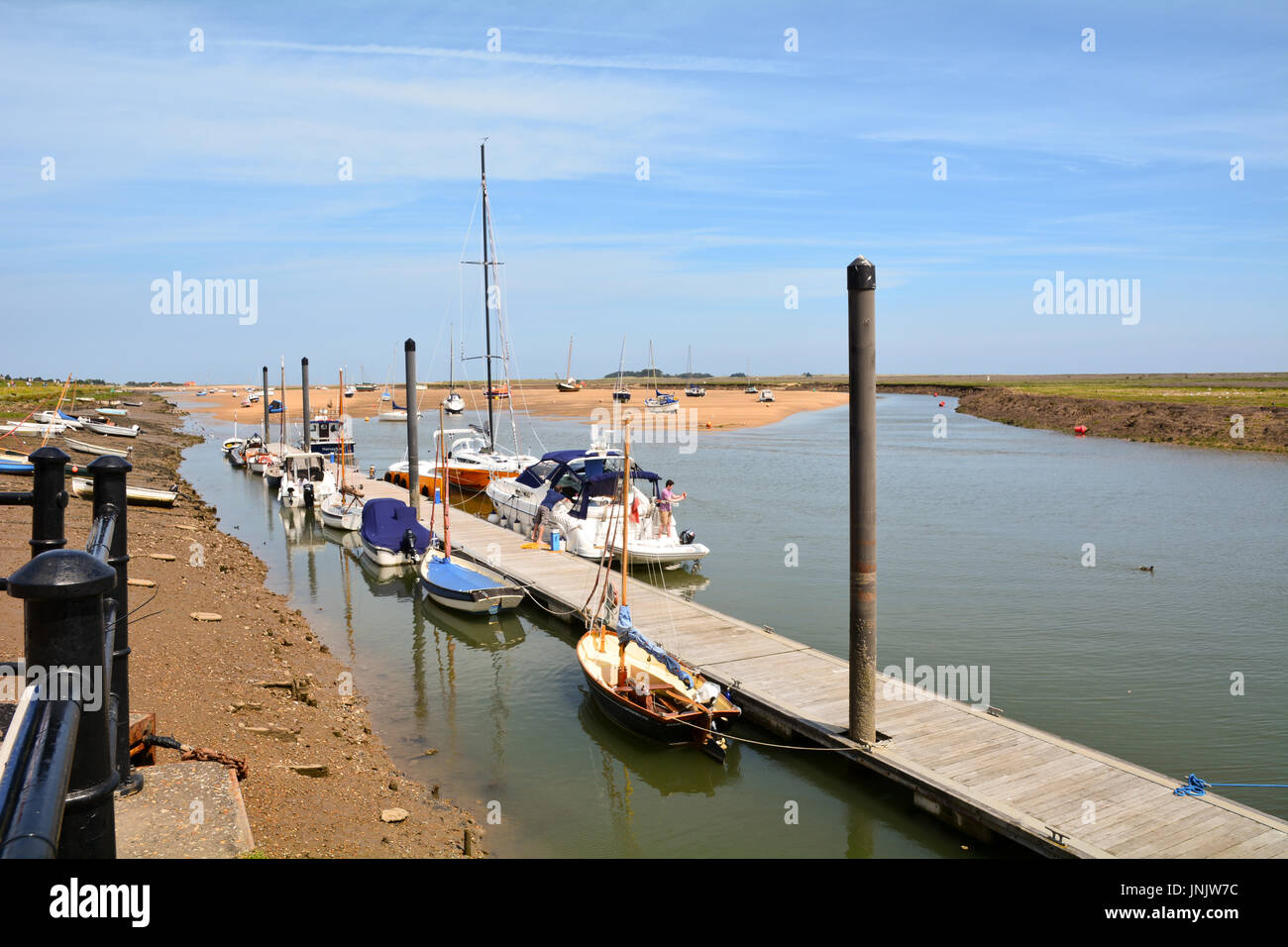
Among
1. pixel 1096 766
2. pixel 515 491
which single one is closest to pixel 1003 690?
pixel 1096 766

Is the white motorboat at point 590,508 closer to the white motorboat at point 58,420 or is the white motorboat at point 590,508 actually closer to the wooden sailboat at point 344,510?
the wooden sailboat at point 344,510

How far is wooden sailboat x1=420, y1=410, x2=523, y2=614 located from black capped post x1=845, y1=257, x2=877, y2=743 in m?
11.8

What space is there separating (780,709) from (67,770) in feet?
44.0

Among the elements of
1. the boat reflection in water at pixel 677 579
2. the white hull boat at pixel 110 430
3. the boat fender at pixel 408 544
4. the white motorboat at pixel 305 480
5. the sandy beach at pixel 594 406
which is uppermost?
the sandy beach at pixel 594 406

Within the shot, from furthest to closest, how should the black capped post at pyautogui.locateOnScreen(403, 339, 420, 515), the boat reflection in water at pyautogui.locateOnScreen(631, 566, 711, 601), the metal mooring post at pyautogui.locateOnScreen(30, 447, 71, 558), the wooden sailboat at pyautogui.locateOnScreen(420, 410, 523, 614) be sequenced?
the black capped post at pyautogui.locateOnScreen(403, 339, 420, 515), the boat reflection in water at pyautogui.locateOnScreen(631, 566, 711, 601), the wooden sailboat at pyautogui.locateOnScreen(420, 410, 523, 614), the metal mooring post at pyautogui.locateOnScreen(30, 447, 71, 558)

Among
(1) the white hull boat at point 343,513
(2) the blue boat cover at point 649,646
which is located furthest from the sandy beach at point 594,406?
(2) the blue boat cover at point 649,646

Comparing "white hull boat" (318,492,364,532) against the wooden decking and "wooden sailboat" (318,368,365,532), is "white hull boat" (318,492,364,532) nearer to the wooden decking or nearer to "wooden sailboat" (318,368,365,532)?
"wooden sailboat" (318,368,365,532)

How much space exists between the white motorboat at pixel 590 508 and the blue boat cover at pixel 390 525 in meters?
3.90

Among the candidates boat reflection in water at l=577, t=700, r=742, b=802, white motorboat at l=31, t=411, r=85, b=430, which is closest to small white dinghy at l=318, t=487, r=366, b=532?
boat reflection in water at l=577, t=700, r=742, b=802

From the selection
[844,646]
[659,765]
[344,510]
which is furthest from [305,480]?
[659,765]

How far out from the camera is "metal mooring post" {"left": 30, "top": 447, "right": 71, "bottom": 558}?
374 centimetres

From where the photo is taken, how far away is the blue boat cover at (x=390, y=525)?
28922 mm

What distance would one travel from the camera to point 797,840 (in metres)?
12.2
